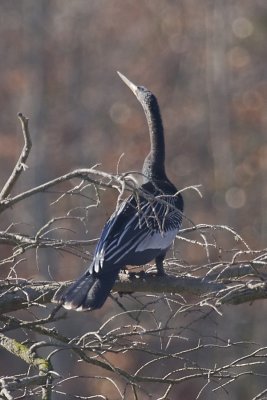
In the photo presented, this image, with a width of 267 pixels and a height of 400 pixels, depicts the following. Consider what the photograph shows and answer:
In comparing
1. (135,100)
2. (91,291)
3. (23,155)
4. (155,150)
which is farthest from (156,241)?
(135,100)

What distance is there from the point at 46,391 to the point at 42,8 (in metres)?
19.1

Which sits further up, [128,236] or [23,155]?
[23,155]

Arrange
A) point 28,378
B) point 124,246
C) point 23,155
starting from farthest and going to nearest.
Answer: point 124,246 < point 23,155 < point 28,378

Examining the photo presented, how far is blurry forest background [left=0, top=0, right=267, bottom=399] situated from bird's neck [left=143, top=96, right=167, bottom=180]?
1477 centimetres

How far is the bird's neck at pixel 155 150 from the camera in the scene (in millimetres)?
7520

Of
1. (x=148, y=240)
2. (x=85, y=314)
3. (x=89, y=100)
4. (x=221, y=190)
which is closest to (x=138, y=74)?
(x=89, y=100)

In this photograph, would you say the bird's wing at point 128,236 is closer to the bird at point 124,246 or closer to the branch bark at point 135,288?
the bird at point 124,246

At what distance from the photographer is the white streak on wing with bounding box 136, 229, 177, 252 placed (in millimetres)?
6473

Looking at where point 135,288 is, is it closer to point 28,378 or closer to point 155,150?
point 28,378

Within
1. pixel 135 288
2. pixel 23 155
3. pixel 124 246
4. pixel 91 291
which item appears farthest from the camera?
pixel 124 246

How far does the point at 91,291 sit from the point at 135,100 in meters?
19.3

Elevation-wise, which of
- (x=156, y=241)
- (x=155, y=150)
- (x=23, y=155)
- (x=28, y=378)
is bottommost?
(x=28, y=378)

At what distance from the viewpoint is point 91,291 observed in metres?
5.89

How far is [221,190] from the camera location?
81.2 ft
